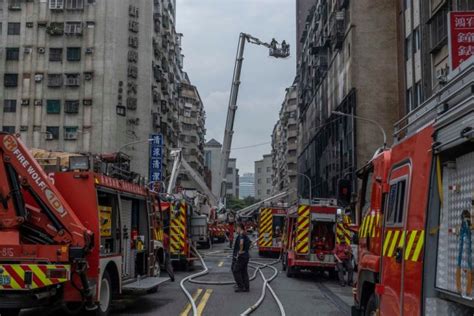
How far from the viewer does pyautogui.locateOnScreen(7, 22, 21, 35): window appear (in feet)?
184

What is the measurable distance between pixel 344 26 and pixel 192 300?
138 ft

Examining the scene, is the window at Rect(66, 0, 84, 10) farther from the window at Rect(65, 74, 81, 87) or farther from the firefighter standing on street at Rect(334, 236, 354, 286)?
the firefighter standing on street at Rect(334, 236, 354, 286)

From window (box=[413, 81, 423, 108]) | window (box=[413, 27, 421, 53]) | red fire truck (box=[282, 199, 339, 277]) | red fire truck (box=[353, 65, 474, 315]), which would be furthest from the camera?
window (box=[413, 27, 421, 53])

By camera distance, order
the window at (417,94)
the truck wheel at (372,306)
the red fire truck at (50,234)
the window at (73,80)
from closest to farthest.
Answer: the truck wheel at (372,306) → the red fire truck at (50,234) → the window at (417,94) → the window at (73,80)

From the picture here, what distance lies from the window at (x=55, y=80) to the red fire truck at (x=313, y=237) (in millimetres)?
39737

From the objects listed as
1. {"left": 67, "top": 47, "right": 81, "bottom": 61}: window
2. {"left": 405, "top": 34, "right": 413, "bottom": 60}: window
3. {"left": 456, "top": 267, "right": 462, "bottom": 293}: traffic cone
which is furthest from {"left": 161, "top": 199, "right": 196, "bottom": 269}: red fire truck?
{"left": 67, "top": 47, "right": 81, "bottom": 61}: window

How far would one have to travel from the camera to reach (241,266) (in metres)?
15.4

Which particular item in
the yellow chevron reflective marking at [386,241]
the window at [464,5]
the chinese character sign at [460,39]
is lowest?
the yellow chevron reflective marking at [386,241]

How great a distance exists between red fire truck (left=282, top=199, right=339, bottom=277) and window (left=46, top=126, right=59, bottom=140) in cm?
3830

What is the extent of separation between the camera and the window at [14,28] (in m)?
56.0

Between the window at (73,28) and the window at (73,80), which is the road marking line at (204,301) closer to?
the window at (73,80)

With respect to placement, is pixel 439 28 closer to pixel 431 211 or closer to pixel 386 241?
pixel 386 241

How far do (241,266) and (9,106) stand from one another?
1781 inches

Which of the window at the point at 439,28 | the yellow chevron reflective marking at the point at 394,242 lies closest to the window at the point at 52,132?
the window at the point at 439,28
